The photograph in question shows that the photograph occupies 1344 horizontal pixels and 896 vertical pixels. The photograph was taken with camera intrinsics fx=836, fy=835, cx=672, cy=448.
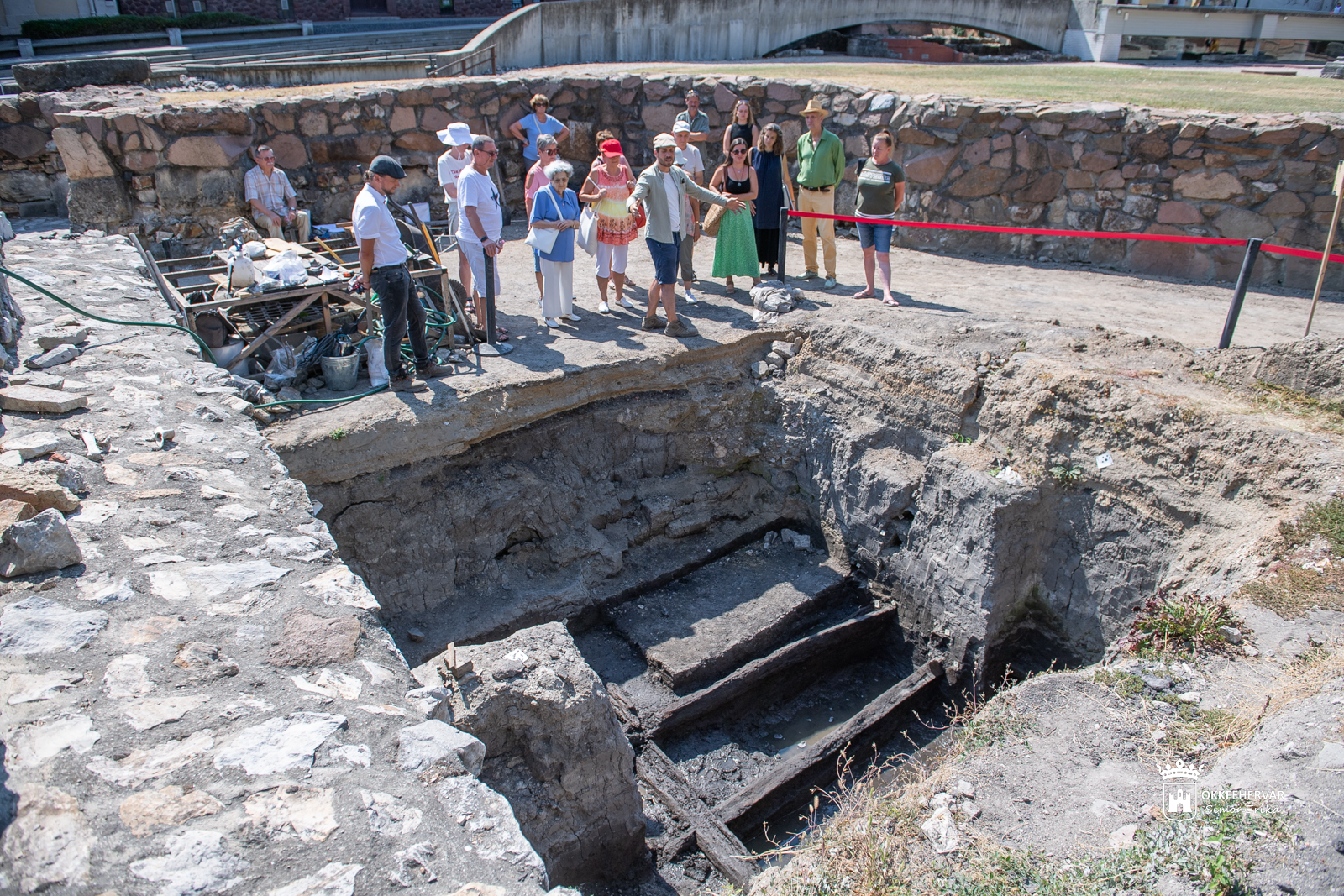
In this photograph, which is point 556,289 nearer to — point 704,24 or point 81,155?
point 81,155

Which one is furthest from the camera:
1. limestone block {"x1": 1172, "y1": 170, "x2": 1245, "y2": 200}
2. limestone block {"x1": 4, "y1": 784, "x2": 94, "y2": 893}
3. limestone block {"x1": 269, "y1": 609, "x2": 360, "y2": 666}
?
limestone block {"x1": 1172, "y1": 170, "x2": 1245, "y2": 200}

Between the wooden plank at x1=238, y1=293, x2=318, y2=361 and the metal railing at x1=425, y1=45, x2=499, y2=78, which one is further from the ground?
the metal railing at x1=425, y1=45, x2=499, y2=78

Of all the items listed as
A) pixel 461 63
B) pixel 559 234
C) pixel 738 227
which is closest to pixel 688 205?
pixel 738 227

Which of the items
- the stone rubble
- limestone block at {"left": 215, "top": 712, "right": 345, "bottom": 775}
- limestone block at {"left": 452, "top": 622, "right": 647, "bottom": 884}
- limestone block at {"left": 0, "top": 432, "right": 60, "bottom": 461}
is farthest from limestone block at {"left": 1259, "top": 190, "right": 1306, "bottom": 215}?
limestone block at {"left": 0, "top": 432, "right": 60, "bottom": 461}

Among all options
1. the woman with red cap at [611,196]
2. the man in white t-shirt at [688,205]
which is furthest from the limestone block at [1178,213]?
the woman with red cap at [611,196]

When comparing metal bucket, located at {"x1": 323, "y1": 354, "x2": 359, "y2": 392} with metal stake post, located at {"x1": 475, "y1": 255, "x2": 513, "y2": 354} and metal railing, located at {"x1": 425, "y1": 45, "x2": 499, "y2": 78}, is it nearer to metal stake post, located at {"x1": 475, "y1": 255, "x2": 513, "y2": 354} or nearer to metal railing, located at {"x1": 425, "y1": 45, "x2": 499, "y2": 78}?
metal stake post, located at {"x1": 475, "y1": 255, "x2": 513, "y2": 354}

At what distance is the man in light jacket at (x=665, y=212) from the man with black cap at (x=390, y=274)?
6.65 feet

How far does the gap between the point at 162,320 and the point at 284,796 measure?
16.6 feet

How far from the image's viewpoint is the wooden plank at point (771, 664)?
6031mm

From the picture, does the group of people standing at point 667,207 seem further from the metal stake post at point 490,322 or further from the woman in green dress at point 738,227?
the metal stake post at point 490,322

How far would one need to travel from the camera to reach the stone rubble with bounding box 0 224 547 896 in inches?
95.6

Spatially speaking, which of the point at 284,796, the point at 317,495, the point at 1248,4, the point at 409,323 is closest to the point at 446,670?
the point at 284,796

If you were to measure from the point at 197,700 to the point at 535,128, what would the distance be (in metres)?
9.02

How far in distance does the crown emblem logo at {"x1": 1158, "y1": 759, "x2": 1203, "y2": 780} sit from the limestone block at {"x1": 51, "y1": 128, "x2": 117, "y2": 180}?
35.2 ft
